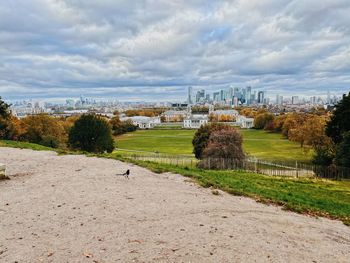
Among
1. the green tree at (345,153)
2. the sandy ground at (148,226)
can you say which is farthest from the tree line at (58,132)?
the sandy ground at (148,226)

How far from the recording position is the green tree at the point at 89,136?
2029 inches

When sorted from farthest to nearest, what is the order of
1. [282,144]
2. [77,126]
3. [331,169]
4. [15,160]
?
[282,144], [77,126], [331,169], [15,160]

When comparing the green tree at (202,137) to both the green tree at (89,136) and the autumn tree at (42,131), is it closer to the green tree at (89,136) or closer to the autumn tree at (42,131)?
the green tree at (89,136)

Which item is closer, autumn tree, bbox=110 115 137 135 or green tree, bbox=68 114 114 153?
green tree, bbox=68 114 114 153

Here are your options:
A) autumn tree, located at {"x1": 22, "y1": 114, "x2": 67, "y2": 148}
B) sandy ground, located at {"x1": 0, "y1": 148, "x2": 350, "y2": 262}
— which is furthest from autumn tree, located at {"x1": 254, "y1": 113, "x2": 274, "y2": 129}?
sandy ground, located at {"x1": 0, "y1": 148, "x2": 350, "y2": 262}

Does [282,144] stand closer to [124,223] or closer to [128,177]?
[128,177]

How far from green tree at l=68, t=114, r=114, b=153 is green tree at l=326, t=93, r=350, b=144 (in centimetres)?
3187

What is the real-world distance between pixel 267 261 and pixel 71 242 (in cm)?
445

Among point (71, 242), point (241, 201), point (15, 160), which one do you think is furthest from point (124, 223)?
point (15, 160)

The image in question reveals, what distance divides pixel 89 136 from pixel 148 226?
44438mm

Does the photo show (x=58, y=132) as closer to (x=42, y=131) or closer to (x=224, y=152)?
(x=42, y=131)

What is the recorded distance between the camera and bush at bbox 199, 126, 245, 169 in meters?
41.1

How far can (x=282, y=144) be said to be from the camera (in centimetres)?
9006

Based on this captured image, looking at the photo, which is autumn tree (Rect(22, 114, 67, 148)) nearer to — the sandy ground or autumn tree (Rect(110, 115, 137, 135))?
the sandy ground
